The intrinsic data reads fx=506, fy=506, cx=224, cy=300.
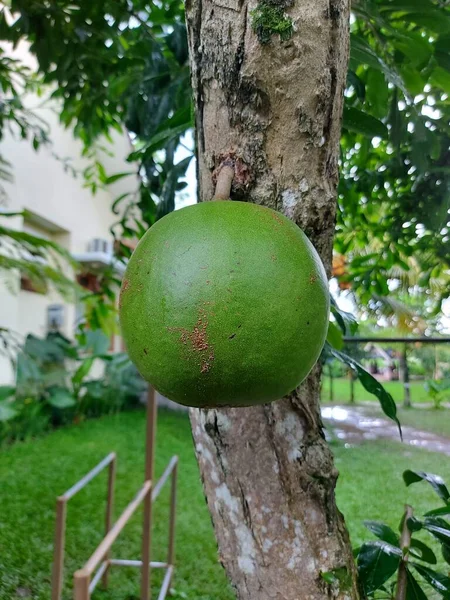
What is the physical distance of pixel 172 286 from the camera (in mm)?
489

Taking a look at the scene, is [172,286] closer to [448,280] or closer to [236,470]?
[236,470]

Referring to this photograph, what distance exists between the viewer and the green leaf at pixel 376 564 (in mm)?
795

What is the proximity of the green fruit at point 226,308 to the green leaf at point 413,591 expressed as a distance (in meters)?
0.56

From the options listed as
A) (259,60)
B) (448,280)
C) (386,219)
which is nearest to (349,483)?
(448,280)

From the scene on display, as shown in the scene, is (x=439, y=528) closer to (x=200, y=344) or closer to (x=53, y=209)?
(x=200, y=344)

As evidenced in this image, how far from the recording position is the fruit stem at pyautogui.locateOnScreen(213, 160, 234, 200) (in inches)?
22.1

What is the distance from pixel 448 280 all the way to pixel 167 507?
80.0 inches

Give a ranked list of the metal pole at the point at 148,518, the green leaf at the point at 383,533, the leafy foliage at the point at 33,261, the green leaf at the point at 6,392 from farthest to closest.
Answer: the green leaf at the point at 6,392
the metal pole at the point at 148,518
the leafy foliage at the point at 33,261
the green leaf at the point at 383,533

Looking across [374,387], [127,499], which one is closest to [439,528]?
[374,387]

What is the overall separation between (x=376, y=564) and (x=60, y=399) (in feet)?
11.7

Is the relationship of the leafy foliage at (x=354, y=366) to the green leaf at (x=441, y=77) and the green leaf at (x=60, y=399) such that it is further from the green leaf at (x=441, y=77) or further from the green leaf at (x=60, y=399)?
the green leaf at (x=60, y=399)

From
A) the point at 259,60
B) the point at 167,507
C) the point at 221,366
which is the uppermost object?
the point at 259,60

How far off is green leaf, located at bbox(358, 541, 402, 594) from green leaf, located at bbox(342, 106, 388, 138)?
27.1 inches

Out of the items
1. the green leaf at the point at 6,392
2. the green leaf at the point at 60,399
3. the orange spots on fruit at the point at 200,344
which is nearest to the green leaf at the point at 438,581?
the orange spots on fruit at the point at 200,344
